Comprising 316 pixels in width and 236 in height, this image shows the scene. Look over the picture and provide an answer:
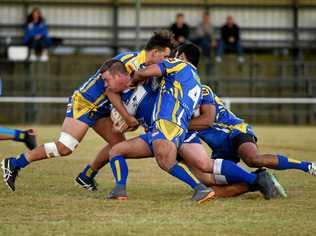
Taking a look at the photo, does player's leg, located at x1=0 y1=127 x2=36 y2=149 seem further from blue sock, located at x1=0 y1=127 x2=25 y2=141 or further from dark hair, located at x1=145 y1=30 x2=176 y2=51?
dark hair, located at x1=145 y1=30 x2=176 y2=51

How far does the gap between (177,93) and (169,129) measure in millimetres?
411

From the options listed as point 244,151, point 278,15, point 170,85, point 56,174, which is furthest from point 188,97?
point 278,15

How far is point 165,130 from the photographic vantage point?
9.09 meters

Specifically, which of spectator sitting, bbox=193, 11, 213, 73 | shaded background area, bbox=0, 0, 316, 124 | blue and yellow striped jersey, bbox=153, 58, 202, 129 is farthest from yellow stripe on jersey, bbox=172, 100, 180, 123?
spectator sitting, bbox=193, 11, 213, 73

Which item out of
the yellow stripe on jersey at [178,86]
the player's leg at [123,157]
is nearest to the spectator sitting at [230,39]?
the yellow stripe on jersey at [178,86]

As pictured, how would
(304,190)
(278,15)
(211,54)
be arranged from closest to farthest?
(304,190)
(211,54)
(278,15)

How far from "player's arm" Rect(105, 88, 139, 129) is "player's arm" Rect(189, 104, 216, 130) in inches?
23.2

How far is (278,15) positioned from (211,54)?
348 centimetres

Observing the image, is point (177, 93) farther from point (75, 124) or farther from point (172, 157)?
point (75, 124)

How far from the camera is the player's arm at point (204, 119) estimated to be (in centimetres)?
961

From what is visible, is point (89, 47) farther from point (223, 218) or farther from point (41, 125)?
point (223, 218)

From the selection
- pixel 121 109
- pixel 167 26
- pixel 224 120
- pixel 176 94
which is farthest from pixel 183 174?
pixel 167 26

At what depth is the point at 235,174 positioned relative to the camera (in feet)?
31.0

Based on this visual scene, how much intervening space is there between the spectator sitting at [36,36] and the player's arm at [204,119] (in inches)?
670
